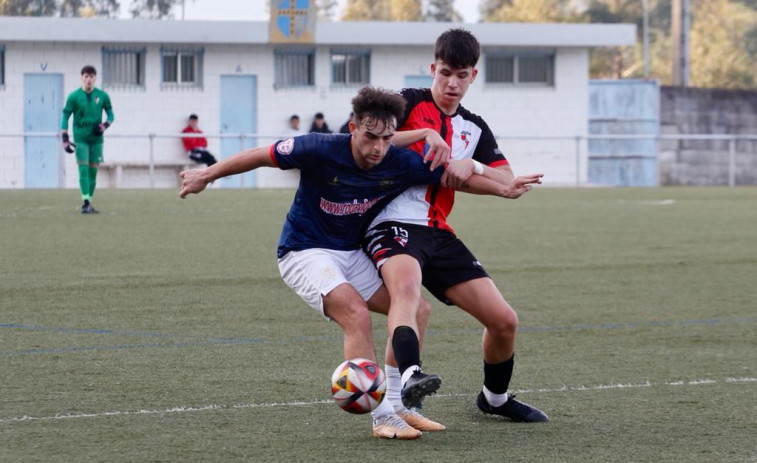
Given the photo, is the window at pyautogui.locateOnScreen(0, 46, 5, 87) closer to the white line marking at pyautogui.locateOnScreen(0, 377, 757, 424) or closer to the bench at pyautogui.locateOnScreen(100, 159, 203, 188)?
the bench at pyautogui.locateOnScreen(100, 159, 203, 188)

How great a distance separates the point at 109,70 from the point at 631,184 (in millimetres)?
14952

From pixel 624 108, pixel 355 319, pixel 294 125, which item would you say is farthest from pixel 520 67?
pixel 355 319

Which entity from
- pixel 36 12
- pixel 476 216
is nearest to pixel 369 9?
pixel 36 12

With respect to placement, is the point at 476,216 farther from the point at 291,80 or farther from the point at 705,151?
the point at 705,151

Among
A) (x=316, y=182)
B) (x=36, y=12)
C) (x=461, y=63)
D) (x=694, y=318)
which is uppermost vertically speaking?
(x=36, y=12)

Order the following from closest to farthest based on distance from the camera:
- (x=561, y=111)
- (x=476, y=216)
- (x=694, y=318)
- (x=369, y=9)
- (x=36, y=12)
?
1. (x=694, y=318)
2. (x=476, y=216)
3. (x=561, y=111)
4. (x=36, y=12)
5. (x=369, y=9)

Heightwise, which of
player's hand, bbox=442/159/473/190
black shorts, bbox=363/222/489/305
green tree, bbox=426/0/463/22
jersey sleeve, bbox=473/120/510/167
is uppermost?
green tree, bbox=426/0/463/22

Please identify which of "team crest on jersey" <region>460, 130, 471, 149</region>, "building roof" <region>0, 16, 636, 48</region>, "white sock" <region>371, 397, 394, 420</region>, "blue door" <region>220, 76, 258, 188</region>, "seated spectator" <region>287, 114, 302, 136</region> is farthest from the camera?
"blue door" <region>220, 76, 258, 188</region>

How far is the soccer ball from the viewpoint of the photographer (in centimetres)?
501

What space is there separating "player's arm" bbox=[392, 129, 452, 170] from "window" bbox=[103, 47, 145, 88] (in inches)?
1170

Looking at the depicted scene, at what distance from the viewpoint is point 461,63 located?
5.83 m

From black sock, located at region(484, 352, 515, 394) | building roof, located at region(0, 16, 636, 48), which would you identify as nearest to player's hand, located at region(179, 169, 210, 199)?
black sock, located at region(484, 352, 515, 394)

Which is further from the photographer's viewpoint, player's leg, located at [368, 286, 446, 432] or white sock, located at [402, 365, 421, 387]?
player's leg, located at [368, 286, 446, 432]

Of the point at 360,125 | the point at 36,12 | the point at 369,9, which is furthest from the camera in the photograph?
the point at 369,9
